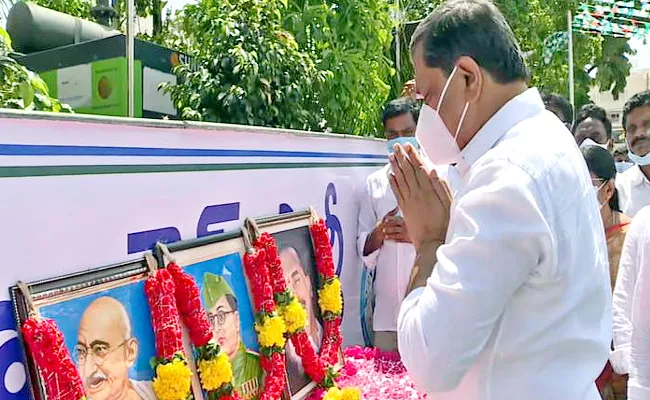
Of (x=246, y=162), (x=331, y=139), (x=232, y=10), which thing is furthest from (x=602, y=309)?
(x=232, y=10)

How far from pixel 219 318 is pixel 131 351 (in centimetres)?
41

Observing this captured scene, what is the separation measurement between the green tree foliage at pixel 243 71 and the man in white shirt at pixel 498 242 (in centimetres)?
248

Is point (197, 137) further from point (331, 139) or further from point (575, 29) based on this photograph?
point (575, 29)

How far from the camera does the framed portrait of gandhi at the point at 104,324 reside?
1.44 metres

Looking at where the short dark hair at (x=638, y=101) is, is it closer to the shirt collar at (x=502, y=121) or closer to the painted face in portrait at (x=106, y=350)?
the shirt collar at (x=502, y=121)

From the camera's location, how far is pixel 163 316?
5.66 ft

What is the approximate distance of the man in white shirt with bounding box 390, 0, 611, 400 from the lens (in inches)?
42.6

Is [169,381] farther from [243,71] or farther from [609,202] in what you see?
[243,71]

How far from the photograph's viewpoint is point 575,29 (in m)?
13.1

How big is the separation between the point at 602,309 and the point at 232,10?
3.23m

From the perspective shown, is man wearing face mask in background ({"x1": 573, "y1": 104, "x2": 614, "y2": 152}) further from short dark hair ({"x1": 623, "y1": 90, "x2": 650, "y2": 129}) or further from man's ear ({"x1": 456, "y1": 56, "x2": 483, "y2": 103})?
man's ear ({"x1": 456, "y1": 56, "x2": 483, "y2": 103})

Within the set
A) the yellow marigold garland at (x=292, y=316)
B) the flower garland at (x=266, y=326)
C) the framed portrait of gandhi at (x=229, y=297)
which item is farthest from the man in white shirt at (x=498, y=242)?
the yellow marigold garland at (x=292, y=316)

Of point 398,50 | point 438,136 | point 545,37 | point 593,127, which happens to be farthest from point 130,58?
point 545,37

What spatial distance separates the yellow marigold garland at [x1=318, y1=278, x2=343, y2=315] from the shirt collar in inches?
60.6
